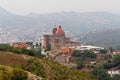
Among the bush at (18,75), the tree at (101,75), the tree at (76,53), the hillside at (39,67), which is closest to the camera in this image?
the bush at (18,75)

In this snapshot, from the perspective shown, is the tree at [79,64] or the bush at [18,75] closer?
the bush at [18,75]

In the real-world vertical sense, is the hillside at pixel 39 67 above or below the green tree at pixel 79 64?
above

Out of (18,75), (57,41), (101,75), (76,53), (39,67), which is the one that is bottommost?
(101,75)

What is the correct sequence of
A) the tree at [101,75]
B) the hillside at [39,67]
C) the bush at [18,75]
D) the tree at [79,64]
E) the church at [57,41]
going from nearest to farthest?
1. the bush at [18,75]
2. the hillside at [39,67]
3. the tree at [101,75]
4. the tree at [79,64]
5. the church at [57,41]

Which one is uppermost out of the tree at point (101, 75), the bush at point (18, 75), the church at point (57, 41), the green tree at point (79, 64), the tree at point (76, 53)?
the church at point (57, 41)

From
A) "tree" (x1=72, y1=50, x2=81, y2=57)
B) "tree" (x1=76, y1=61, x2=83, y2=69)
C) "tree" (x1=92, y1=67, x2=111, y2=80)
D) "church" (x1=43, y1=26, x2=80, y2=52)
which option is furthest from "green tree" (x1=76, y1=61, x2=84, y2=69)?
"church" (x1=43, y1=26, x2=80, y2=52)

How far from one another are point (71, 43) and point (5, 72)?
5485 cm

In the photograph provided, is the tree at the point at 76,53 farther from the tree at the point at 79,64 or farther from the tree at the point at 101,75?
the tree at the point at 101,75

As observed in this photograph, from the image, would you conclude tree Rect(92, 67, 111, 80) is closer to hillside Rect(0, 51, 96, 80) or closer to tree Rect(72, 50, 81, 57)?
hillside Rect(0, 51, 96, 80)

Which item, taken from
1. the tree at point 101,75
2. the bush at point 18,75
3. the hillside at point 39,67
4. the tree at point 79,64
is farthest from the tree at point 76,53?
the bush at point 18,75

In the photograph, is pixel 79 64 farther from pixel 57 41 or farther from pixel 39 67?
pixel 39 67

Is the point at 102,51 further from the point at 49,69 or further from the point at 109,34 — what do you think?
the point at 109,34

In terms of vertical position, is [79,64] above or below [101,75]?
above

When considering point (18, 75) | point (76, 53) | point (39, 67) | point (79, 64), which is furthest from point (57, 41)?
point (18, 75)
